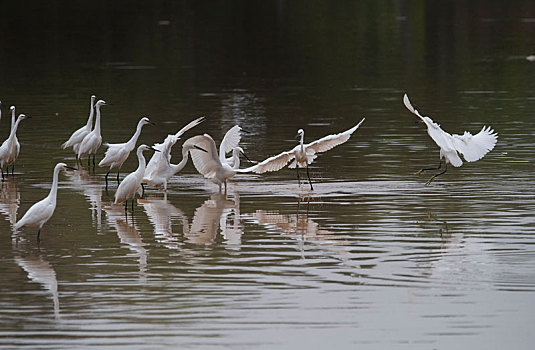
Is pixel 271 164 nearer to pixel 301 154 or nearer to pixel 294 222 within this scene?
pixel 301 154

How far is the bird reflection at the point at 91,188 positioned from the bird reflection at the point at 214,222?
129cm

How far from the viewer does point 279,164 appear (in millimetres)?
19109

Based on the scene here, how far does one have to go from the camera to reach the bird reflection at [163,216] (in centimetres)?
1475

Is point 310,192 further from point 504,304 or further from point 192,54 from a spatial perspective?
point 192,54

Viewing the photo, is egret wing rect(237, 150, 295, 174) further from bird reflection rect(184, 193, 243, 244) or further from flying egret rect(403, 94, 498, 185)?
flying egret rect(403, 94, 498, 185)

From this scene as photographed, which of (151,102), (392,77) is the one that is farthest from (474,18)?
(151,102)

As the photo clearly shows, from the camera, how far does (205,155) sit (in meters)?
18.5

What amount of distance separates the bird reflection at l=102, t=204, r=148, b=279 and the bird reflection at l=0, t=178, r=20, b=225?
50.3 inches

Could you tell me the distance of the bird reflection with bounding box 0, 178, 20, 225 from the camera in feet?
54.1

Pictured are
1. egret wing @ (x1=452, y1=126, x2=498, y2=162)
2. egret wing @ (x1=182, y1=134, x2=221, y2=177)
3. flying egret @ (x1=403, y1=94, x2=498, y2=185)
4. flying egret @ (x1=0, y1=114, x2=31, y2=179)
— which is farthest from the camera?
flying egret @ (x1=0, y1=114, x2=31, y2=179)

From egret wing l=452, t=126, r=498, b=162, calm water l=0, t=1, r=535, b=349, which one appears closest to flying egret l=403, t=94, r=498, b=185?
egret wing l=452, t=126, r=498, b=162

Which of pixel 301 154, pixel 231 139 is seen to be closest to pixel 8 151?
pixel 231 139

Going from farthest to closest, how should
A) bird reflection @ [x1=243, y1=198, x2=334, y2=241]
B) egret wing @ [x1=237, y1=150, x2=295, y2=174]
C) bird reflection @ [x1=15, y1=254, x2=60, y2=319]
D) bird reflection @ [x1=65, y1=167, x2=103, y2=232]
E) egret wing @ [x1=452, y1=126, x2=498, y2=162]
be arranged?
egret wing @ [x1=237, y1=150, x2=295, y2=174] → egret wing @ [x1=452, y1=126, x2=498, y2=162] → bird reflection @ [x1=65, y1=167, x2=103, y2=232] → bird reflection @ [x1=243, y1=198, x2=334, y2=241] → bird reflection @ [x1=15, y1=254, x2=60, y2=319]

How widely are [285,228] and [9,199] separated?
16.0 feet
